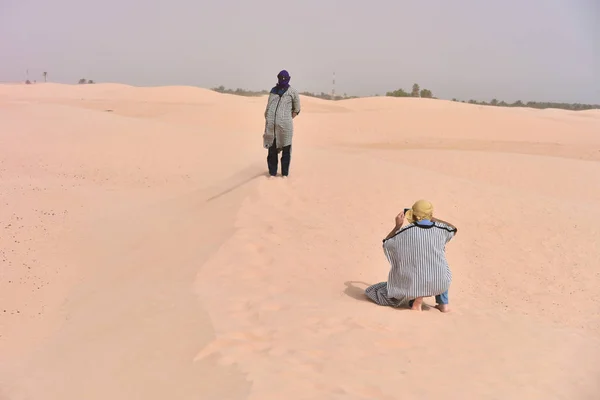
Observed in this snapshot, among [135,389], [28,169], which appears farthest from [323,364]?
[28,169]

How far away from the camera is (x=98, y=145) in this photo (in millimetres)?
10523

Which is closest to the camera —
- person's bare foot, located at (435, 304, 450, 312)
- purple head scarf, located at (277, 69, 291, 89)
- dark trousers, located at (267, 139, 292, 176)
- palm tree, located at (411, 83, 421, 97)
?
person's bare foot, located at (435, 304, 450, 312)

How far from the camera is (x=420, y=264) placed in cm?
452

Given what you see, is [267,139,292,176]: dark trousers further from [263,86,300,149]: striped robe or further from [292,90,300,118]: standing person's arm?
[292,90,300,118]: standing person's arm

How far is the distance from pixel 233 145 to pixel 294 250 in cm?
654

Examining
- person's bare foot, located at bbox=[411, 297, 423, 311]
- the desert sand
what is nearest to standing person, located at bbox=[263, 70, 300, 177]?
the desert sand

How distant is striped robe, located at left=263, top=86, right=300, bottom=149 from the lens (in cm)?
763

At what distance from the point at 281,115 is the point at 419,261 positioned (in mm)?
3779

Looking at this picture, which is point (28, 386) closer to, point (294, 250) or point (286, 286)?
point (286, 286)

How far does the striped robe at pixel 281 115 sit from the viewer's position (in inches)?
300

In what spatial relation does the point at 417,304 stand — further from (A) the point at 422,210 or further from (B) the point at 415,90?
(B) the point at 415,90

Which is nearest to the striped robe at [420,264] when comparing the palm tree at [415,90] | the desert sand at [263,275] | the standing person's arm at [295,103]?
the desert sand at [263,275]

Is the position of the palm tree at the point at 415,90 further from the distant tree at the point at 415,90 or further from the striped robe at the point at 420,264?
the striped robe at the point at 420,264

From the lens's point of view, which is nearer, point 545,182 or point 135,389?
point 135,389
